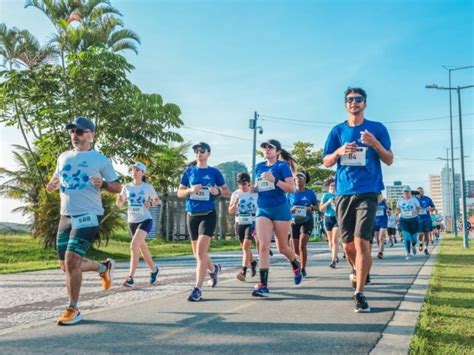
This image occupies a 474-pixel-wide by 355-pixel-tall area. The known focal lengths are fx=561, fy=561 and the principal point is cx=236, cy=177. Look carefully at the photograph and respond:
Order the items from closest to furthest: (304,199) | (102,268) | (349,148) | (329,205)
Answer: (349,148), (102,268), (304,199), (329,205)

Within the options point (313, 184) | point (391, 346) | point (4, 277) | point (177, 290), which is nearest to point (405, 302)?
point (391, 346)

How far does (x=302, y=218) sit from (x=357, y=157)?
15.2 ft

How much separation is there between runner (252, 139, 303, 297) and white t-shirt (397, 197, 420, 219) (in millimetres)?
8016

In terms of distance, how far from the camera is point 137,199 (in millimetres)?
9031

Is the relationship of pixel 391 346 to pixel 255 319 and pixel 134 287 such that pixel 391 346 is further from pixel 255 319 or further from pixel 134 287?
pixel 134 287

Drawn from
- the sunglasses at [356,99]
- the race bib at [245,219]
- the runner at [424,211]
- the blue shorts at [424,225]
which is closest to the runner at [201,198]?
the sunglasses at [356,99]

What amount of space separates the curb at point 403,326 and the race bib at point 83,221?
298 centimetres

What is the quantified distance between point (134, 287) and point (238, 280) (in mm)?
1899

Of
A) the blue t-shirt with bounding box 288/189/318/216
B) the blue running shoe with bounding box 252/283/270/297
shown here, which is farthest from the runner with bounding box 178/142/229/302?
the blue t-shirt with bounding box 288/189/318/216

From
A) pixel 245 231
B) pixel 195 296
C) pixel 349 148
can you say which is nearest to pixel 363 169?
pixel 349 148

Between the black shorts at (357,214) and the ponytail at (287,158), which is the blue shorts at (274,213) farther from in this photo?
the black shorts at (357,214)

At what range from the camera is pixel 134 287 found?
8.71 meters

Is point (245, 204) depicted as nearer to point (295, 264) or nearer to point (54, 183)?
point (295, 264)

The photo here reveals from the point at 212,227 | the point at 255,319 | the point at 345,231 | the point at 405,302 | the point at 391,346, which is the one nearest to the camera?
the point at 391,346
